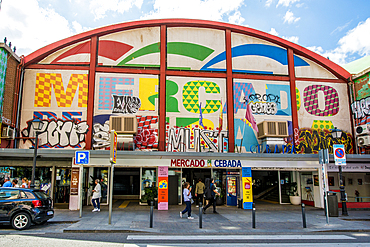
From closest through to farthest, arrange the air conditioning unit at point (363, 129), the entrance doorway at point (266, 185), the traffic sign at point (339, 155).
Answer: the traffic sign at point (339, 155) → the air conditioning unit at point (363, 129) → the entrance doorway at point (266, 185)

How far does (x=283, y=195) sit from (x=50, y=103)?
15.9 meters

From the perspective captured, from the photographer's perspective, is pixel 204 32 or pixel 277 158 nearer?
pixel 277 158

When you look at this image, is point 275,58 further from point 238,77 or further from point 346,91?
point 346,91

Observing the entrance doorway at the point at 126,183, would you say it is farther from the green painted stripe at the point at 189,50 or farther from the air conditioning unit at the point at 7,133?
the green painted stripe at the point at 189,50

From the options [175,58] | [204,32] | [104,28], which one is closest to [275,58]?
[204,32]

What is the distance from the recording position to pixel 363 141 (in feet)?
58.6

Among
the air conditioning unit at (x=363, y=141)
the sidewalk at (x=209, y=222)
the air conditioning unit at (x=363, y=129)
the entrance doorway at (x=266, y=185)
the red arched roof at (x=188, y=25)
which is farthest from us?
the entrance doorway at (x=266, y=185)

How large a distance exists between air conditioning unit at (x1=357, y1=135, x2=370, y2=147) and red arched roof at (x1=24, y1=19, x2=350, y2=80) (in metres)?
4.24

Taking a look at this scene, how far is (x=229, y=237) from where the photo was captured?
930 centimetres

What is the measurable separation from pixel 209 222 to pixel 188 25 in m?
12.7

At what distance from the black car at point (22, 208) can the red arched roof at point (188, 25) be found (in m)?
9.69

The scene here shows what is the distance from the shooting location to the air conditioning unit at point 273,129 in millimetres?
17172

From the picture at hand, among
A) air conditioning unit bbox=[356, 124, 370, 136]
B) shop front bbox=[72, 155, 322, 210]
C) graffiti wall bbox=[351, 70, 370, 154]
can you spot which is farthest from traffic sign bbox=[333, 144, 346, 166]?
graffiti wall bbox=[351, 70, 370, 154]

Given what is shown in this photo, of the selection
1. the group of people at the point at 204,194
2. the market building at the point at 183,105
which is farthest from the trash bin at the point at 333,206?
the group of people at the point at 204,194
